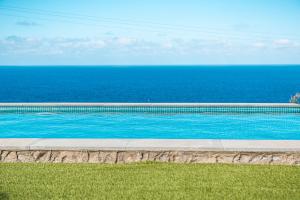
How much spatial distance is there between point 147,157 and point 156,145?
0.86 feet

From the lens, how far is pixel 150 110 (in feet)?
50.3

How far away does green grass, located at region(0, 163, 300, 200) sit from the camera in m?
6.22

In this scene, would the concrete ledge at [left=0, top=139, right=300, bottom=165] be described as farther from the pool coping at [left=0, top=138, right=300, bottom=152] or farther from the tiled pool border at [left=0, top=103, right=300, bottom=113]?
the tiled pool border at [left=0, top=103, right=300, bottom=113]

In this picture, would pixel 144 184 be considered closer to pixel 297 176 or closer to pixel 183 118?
pixel 297 176

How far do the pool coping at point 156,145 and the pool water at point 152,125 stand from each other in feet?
11.9

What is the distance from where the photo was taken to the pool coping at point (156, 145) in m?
7.73

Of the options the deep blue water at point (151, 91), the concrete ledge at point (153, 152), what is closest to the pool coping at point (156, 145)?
the concrete ledge at point (153, 152)

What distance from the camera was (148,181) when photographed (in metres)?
6.84

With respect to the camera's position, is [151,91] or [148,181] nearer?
[148,181]

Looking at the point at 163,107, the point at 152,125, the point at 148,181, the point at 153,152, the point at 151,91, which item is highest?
the point at 163,107

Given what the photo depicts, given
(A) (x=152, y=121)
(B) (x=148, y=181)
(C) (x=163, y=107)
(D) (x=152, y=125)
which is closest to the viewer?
(B) (x=148, y=181)

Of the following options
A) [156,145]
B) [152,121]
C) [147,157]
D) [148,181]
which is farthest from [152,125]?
[148,181]

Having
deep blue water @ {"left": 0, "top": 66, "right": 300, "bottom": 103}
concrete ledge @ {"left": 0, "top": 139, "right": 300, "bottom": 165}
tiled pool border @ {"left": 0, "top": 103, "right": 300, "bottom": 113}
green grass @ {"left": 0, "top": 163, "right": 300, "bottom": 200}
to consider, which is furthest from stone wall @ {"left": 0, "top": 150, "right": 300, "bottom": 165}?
deep blue water @ {"left": 0, "top": 66, "right": 300, "bottom": 103}

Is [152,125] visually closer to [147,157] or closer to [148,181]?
[147,157]
